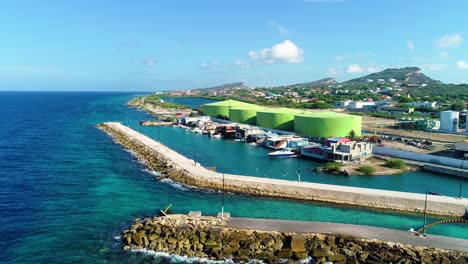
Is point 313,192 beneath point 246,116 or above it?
beneath

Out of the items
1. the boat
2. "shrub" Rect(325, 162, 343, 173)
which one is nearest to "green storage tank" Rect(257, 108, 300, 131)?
Result: the boat

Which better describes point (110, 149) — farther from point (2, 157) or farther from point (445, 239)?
point (445, 239)

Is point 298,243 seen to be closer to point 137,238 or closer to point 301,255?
point 301,255

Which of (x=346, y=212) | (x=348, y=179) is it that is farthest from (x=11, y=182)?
(x=348, y=179)

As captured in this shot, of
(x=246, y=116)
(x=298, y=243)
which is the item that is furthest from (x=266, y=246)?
(x=246, y=116)

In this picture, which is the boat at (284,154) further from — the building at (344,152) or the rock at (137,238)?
the rock at (137,238)

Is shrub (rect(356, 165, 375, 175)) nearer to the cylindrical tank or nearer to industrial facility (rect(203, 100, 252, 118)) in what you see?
the cylindrical tank
